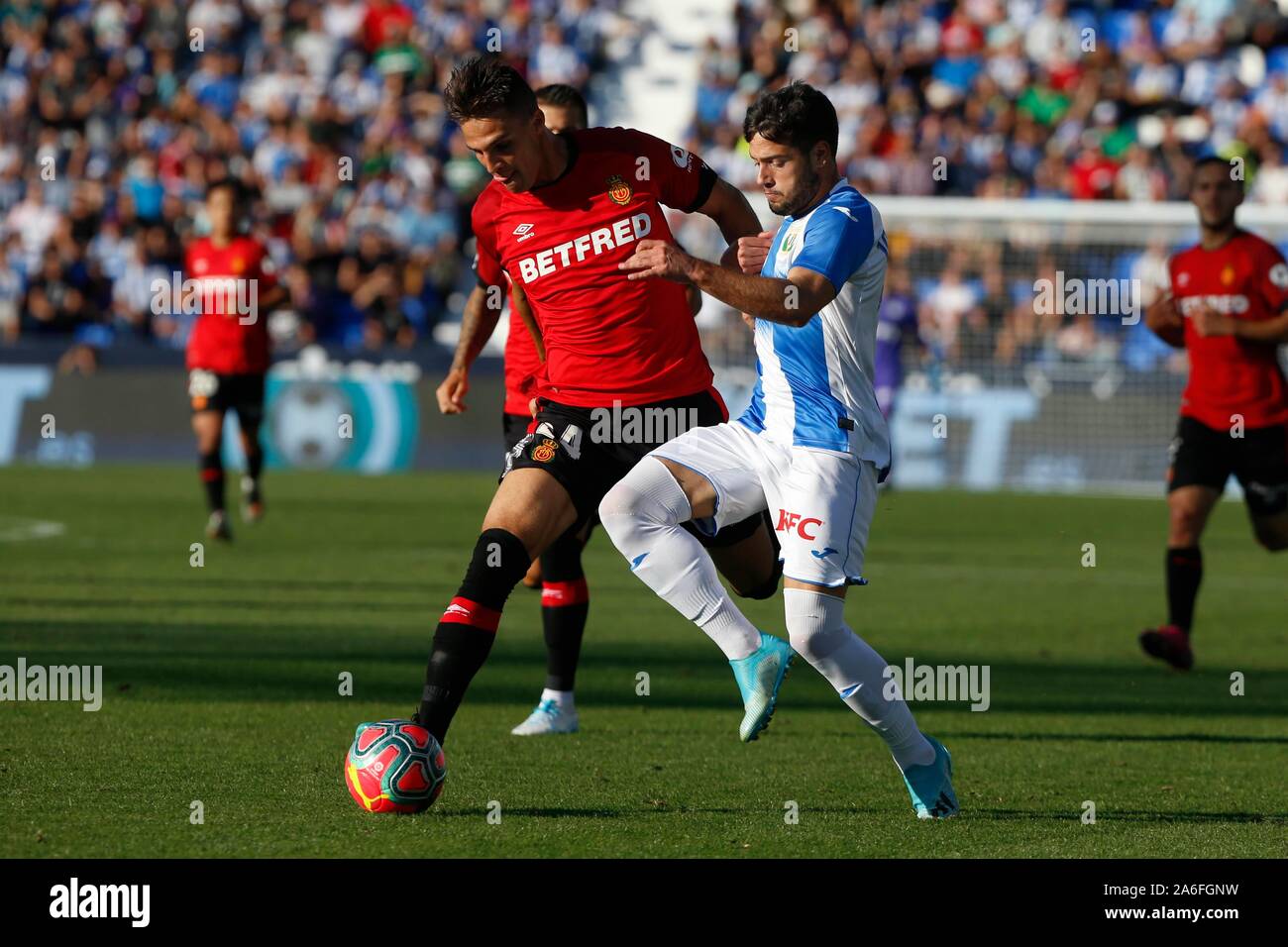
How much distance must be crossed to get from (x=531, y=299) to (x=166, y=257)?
65.8 feet

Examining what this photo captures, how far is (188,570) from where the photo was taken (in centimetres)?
1371

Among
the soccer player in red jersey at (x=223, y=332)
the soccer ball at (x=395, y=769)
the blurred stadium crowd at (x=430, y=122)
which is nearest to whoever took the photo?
the soccer ball at (x=395, y=769)

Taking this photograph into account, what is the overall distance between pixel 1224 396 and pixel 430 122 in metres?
19.0

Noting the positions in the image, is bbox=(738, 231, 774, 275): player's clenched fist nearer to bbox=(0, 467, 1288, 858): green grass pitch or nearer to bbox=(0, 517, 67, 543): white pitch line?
bbox=(0, 467, 1288, 858): green grass pitch

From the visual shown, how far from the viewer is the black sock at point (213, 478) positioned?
15.6m

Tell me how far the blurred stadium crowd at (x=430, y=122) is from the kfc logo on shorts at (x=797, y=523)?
16.2m

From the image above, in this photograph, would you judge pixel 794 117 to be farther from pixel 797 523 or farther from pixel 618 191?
pixel 797 523

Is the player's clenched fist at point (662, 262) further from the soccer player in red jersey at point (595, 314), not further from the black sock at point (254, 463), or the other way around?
the black sock at point (254, 463)

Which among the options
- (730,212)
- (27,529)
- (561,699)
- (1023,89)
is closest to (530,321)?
(730,212)

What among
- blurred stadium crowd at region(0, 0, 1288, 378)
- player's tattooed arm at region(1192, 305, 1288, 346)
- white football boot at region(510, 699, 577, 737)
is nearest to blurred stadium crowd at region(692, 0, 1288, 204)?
blurred stadium crowd at region(0, 0, 1288, 378)

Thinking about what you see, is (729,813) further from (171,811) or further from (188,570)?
(188,570)

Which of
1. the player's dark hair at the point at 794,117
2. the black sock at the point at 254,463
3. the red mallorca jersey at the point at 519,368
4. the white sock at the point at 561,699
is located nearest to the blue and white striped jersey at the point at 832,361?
the player's dark hair at the point at 794,117

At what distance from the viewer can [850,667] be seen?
6.16 m
